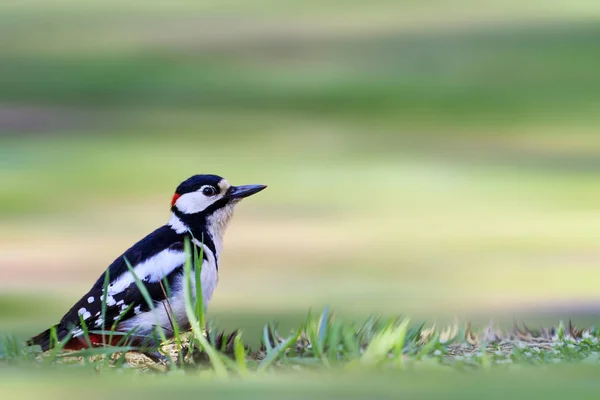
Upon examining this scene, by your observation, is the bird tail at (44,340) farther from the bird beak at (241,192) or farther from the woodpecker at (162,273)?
the bird beak at (241,192)

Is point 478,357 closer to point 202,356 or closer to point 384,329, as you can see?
point 384,329

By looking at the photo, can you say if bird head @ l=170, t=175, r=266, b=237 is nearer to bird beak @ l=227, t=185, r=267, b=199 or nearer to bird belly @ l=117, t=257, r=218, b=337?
bird beak @ l=227, t=185, r=267, b=199

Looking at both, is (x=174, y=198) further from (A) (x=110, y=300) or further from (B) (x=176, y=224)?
(A) (x=110, y=300)

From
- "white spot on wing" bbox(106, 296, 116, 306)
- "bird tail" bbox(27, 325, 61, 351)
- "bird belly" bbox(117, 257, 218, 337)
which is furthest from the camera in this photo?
"white spot on wing" bbox(106, 296, 116, 306)

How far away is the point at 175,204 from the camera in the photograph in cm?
503

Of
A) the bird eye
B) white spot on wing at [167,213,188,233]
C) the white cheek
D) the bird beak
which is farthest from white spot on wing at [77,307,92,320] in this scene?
the bird beak

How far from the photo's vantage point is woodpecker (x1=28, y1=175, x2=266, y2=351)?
14.1ft

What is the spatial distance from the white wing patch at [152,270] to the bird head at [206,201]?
0.41 metres

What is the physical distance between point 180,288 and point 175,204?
76cm

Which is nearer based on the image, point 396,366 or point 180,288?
point 396,366

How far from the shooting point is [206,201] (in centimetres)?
500

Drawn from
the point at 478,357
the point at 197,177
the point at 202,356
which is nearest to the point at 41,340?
the point at 202,356

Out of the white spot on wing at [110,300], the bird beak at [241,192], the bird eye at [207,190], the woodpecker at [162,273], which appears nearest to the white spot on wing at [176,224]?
the woodpecker at [162,273]

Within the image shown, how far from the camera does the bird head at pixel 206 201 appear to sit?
499cm
